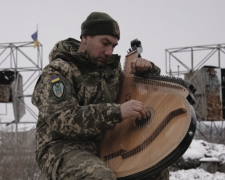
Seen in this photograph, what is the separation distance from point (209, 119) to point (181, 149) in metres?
11.9

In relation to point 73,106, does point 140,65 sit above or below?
above

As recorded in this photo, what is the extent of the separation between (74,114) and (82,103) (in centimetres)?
31

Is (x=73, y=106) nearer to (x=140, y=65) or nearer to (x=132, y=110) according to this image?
(x=132, y=110)

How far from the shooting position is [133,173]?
Result: 84.7 inches

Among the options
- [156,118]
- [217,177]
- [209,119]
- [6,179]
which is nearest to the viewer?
[156,118]

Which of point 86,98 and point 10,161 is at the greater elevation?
point 86,98

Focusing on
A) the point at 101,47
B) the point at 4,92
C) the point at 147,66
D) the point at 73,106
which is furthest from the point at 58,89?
the point at 4,92

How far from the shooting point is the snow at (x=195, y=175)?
5.92m

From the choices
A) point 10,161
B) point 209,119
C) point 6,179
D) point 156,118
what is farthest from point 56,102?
point 209,119

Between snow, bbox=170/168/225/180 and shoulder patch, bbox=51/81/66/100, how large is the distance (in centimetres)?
408

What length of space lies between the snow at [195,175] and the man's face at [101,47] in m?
3.84

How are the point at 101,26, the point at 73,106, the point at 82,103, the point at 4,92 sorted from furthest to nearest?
the point at 4,92
the point at 101,26
the point at 82,103
the point at 73,106

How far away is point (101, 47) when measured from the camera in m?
2.66

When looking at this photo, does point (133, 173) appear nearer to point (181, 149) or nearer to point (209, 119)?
point (181, 149)
